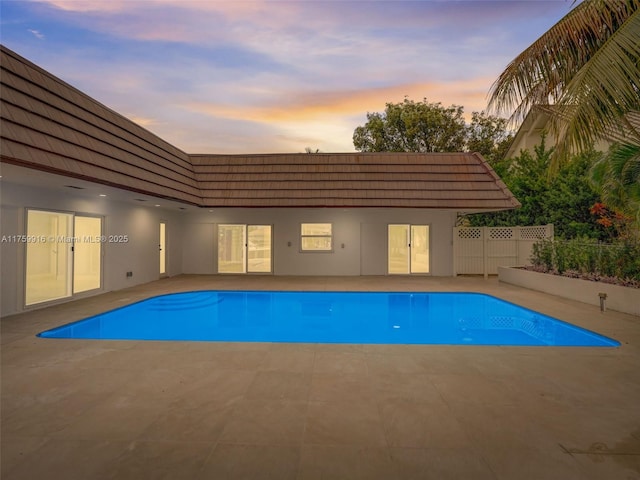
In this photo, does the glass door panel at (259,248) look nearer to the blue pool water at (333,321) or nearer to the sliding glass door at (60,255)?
the blue pool water at (333,321)

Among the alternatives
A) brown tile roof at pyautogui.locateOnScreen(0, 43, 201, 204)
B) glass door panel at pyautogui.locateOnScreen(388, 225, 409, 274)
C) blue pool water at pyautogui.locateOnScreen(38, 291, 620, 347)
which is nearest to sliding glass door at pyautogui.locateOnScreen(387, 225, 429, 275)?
glass door panel at pyautogui.locateOnScreen(388, 225, 409, 274)

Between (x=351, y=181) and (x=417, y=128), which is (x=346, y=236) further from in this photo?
(x=417, y=128)

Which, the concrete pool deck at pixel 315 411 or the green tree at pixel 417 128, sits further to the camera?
the green tree at pixel 417 128

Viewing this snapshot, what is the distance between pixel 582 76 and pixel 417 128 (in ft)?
66.6

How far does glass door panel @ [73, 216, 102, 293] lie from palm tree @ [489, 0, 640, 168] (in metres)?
9.41

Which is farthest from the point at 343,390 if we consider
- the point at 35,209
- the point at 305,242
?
the point at 305,242

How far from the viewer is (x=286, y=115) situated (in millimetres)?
15102

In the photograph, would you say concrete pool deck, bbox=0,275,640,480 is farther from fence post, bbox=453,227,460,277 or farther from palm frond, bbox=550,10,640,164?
fence post, bbox=453,227,460,277

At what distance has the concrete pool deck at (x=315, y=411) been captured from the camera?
2186mm

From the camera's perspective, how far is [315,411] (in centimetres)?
286

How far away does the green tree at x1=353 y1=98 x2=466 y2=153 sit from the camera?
2338 cm

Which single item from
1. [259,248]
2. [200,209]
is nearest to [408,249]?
[259,248]

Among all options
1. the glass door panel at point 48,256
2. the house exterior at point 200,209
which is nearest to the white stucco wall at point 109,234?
the house exterior at point 200,209

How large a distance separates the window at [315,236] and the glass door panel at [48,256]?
712 cm
